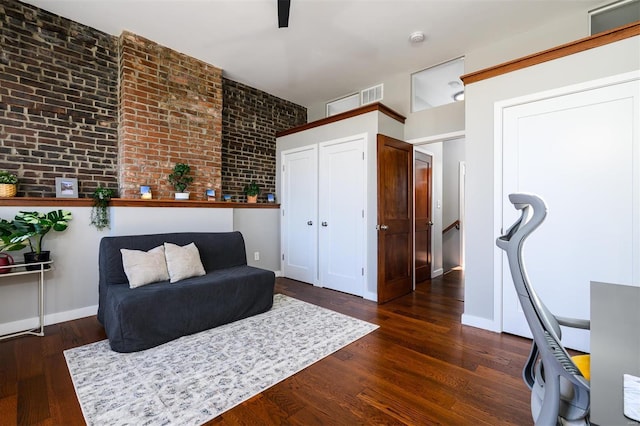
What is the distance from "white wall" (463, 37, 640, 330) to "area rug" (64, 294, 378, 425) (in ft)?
3.78

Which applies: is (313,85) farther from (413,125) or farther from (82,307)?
(82,307)

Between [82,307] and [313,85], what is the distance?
4.15m

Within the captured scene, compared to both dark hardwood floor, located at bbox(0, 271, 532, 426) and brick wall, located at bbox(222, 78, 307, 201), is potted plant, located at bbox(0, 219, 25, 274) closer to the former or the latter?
dark hardwood floor, located at bbox(0, 271, 532, 426)

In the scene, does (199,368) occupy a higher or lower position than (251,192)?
lower

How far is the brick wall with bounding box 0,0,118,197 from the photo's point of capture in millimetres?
2773

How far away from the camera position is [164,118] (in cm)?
355

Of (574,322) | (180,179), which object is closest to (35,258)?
(180,179)

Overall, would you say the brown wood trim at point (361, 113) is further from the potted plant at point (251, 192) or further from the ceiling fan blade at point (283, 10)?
the ceiling fan blade at point (283, 10)

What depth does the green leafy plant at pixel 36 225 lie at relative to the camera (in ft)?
8.14

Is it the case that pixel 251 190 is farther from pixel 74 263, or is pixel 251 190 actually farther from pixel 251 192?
pixel 74 263

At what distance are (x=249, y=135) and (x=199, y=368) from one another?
3565 mm

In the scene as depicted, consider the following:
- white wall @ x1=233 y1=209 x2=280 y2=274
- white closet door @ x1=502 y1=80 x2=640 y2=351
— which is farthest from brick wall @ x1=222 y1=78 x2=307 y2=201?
white closet door @ x1=502 y1=80 x2=640 y2=351

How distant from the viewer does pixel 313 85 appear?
463 centimetres

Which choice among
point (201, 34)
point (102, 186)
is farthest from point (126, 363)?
point (201, 34)
